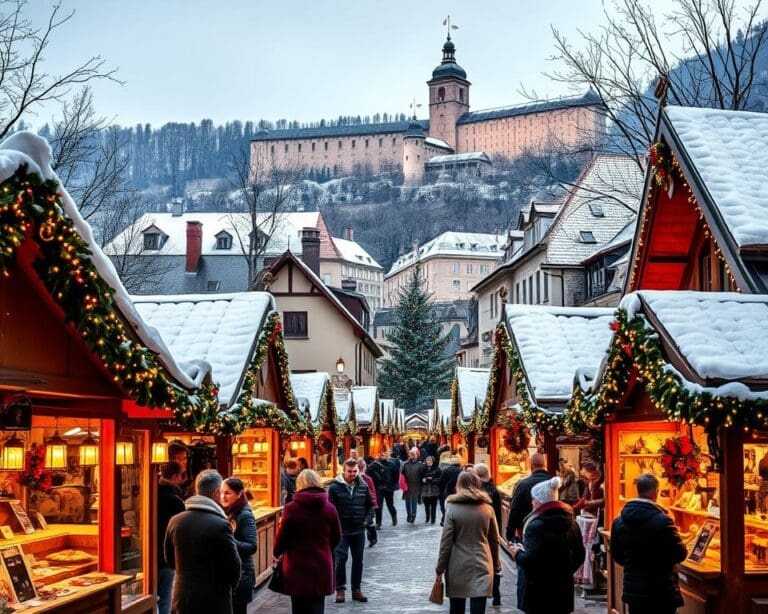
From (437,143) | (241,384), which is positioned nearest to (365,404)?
(241,384)

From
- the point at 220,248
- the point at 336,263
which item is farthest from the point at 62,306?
the point at 336,263

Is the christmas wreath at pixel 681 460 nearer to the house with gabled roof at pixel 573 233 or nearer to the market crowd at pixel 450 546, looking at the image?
the market crowd at pixel 450 546

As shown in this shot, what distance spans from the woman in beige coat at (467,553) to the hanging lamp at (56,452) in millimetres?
3432

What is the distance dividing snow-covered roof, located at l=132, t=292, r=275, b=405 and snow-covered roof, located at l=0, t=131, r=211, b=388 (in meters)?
3.99

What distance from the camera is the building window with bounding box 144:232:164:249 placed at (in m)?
61.6

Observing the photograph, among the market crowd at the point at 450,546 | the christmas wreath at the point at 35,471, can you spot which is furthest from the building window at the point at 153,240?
the christmas wreath at the point at 35,471

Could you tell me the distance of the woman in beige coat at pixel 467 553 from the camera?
32.4 feet

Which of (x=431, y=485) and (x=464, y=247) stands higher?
(x=464, y=247)

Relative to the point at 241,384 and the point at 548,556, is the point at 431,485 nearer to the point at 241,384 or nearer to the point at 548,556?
the point at 241,384

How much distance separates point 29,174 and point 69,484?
365cm

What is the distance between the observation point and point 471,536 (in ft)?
32.5

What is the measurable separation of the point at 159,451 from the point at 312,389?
1223 cm

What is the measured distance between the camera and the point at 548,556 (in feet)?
29.4

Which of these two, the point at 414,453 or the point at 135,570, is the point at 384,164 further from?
the point at 135,570
